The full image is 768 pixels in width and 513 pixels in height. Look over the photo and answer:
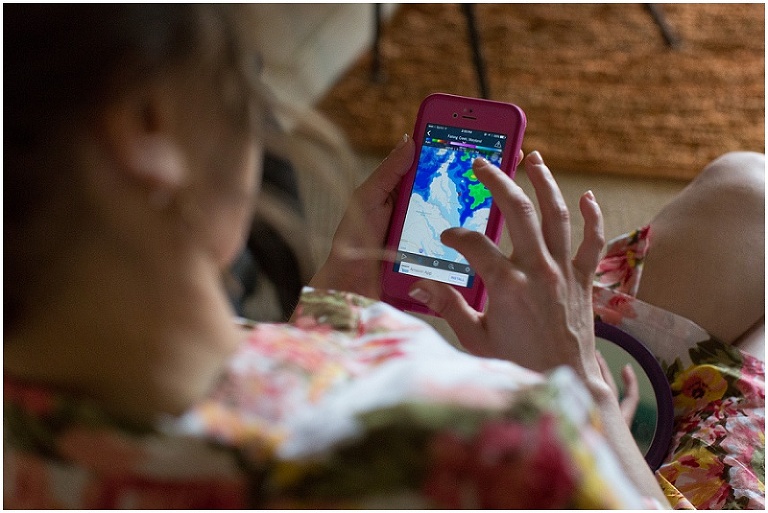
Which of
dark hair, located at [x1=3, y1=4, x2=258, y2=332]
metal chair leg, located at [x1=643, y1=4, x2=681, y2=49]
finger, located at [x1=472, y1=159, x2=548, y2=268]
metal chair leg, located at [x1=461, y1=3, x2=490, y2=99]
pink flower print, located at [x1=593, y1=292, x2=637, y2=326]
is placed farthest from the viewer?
metal chair leg, located at [x1=643, y1=4, x2=681, y2=49]

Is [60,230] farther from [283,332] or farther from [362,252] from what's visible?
[362,252]

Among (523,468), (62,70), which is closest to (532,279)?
(523,468)

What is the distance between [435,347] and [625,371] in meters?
0.43

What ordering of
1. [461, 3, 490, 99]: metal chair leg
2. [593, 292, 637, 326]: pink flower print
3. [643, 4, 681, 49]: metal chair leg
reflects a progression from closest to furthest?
[593, 292, 637, 326]: pink flower print, [461, 3, 490, 99]: metal chair leg, [643, 4, 681, 49]: metal chair leg

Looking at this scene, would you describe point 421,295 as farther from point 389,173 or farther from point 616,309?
point 616,309

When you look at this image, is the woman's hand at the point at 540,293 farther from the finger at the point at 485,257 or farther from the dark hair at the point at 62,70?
the dark hair at the point at 62,70

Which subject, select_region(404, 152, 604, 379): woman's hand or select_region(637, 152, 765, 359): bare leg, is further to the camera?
select_region(637, 152, 765, 359): bare leg

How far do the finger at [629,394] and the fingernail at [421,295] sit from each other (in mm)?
267

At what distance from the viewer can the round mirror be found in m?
0.77

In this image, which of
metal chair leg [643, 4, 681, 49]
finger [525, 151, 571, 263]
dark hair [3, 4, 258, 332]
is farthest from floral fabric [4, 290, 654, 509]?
metal chair leg [643, 4, 681, 49]

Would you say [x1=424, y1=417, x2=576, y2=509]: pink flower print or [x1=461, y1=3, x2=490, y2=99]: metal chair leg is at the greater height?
[x1=461, y1=3, x2=490, y2=99]: metal chair leg

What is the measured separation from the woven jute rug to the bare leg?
0.57 meters

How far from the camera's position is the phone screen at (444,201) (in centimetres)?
72

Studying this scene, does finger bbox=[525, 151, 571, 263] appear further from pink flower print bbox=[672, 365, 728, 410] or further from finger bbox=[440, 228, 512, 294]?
pink flower print bbox=[672, 365, 728, 410]
